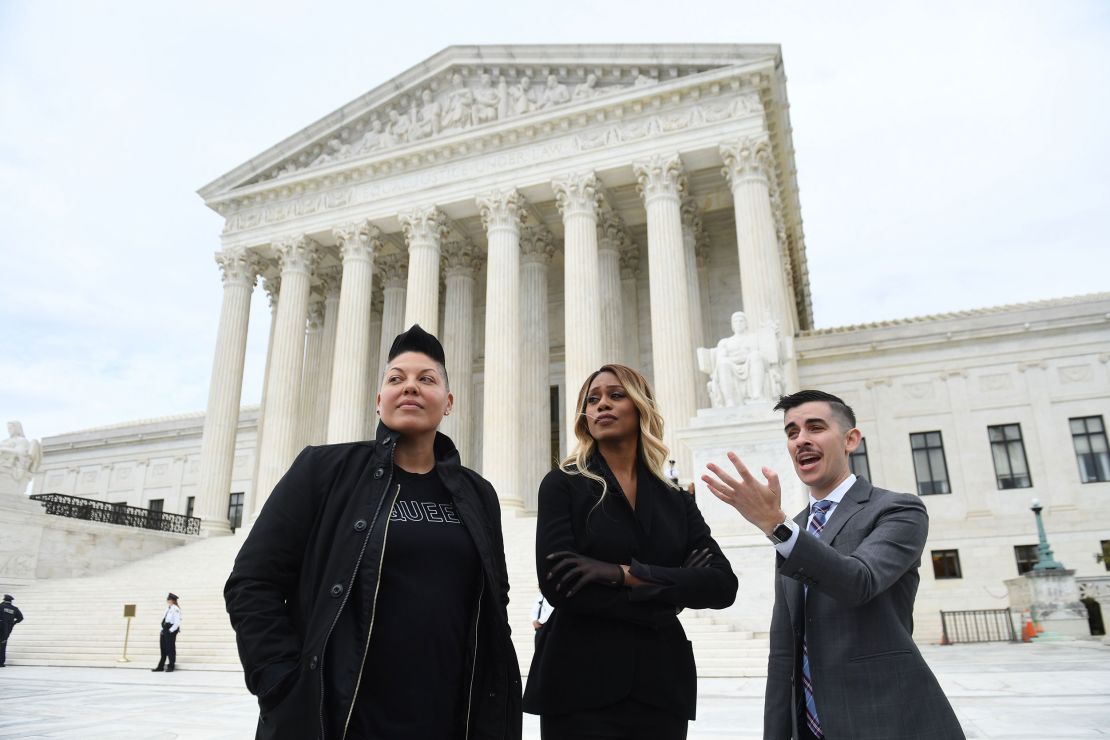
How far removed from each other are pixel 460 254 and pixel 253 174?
31.9 ft

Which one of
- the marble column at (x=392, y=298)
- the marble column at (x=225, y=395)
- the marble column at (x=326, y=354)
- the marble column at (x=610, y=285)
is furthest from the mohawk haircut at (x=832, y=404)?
the marble column at (x=326, y=354)

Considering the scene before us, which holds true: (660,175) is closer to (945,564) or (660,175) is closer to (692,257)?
(692,257)

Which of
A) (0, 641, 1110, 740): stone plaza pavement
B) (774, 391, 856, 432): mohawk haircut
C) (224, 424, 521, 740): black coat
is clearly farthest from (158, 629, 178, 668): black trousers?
(774, 391, 856, 432): mohawk haircut

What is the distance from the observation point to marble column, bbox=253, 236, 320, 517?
Answer: 29609 mm

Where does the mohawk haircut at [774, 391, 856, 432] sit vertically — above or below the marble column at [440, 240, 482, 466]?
below

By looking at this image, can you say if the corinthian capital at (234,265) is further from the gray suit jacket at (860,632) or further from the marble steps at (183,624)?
the gray suit jacket at (860,632)

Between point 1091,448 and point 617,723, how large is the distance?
104 ft

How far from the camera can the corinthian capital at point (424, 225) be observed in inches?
1191

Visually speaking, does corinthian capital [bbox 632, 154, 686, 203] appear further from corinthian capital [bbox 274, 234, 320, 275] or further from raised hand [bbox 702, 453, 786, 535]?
A: raised hand [bbox 702, 453, 786, 535]

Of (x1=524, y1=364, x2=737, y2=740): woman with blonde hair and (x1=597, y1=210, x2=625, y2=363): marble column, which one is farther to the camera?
(x1=597, y1=210, x2=625, y2=363): marble column

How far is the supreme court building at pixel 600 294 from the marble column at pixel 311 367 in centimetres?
29

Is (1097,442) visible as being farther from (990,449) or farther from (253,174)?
(253,174)

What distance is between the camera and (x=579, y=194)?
2783 cm

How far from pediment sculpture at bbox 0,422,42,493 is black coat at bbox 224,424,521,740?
2513 centimetres
